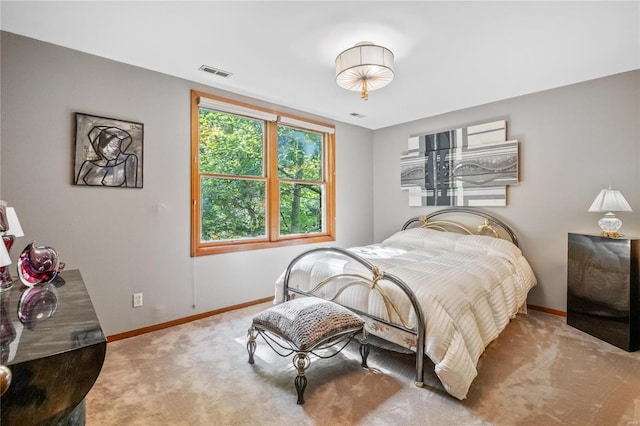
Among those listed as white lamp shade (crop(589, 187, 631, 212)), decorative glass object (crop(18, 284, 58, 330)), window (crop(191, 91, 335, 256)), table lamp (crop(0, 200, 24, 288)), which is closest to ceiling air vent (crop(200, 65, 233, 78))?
window (crop(191, 91, 335, 256))

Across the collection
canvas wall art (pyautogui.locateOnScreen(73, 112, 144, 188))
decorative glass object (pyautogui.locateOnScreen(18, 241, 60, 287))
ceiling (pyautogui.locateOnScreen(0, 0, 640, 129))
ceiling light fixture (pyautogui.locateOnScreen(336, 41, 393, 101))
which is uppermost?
ceiling (pyautogui.locateOnScreen(0, 0, 640, 129))

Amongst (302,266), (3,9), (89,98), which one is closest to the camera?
(3,9)

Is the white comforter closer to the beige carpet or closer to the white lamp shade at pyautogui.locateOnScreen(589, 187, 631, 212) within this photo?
the beige carpet

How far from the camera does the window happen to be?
133 inches

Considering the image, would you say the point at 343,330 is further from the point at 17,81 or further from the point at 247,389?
the point at 17,81

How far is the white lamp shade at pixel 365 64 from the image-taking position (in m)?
2.32

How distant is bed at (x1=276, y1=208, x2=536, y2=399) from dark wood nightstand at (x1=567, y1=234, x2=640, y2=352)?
44 centimetres

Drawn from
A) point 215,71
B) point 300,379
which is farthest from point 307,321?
point 215,71

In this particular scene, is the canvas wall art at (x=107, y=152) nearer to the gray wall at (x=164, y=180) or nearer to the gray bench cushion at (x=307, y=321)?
the gray wall at (x=164, y=180)

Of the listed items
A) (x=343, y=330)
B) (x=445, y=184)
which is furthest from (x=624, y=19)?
(x=343, y=330)

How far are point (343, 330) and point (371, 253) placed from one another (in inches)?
52.4

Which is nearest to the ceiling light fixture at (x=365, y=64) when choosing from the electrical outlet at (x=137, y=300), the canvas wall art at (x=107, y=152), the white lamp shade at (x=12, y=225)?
the canvas wall art at (x=107, y=152)

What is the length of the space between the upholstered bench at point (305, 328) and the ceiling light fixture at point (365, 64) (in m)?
1.80

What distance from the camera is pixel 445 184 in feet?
13.9
